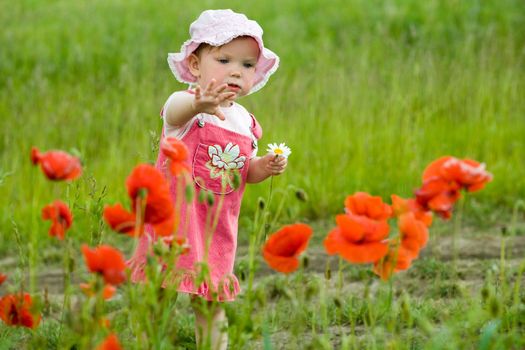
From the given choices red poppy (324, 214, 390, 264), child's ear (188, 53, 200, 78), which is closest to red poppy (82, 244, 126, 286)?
red poppy (324, 214, 390, 264)

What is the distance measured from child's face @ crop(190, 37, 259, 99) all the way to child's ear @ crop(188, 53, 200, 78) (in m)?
0.05

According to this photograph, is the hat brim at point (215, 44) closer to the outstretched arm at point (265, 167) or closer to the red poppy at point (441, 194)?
the outstretched arm at point (265, 167)

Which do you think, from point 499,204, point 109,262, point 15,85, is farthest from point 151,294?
point 15,85

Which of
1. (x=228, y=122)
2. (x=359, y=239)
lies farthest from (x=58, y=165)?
(x=228, y=122)

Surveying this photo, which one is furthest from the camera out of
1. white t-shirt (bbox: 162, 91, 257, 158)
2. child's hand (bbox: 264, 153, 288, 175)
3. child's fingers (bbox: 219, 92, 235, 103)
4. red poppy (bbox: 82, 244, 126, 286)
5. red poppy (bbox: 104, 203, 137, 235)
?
white t-shirt (bbox: 162, 91, 257, 158)

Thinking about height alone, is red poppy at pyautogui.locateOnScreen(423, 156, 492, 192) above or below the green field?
below

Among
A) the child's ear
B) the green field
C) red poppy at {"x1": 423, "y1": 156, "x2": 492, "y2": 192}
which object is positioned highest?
the green field

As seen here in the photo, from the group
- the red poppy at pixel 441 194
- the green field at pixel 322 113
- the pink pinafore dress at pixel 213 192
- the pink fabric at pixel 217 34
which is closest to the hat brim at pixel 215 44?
the pink fabric at pixel 217 34

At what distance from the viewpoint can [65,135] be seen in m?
7.15

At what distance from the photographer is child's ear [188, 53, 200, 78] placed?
3.19 metres

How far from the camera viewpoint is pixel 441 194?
81.0 inches

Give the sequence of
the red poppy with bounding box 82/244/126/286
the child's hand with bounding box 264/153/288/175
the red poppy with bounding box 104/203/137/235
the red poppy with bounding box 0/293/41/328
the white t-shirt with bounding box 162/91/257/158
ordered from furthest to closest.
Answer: the white t-shirt with bounding box 162/91/257/158, the child's hand with bounding box 264/153/288/175, the red poppy with bounding box 0/293/41/328, the red poppy with bounding box 104/203/137/235, the red poppy with bounding box 82/244/126/286

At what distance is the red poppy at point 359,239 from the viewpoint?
2.05 meters

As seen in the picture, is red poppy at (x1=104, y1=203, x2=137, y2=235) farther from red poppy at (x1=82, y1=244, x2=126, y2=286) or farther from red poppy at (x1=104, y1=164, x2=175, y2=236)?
red poppy at (x1=82, y1=244, x2=126, y2=286)
